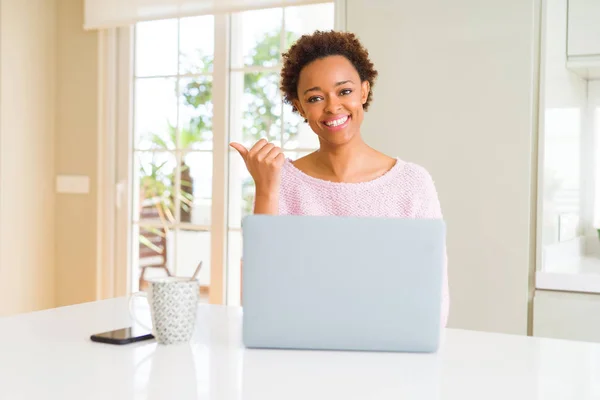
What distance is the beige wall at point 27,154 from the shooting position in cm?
370

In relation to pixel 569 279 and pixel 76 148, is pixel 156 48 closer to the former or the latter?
pixel 76 148

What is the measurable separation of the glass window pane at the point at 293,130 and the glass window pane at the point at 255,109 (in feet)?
0.16

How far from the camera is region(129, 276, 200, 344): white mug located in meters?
1.23

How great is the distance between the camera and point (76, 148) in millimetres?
3953

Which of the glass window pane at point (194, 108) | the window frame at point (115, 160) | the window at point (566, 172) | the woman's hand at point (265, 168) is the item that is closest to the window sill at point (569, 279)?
the window at point (566, 172)

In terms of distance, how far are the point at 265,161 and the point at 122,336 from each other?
0.44m

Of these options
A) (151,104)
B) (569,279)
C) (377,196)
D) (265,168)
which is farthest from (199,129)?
(265,168)

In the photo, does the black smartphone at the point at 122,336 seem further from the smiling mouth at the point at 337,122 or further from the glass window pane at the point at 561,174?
the glass window pane at the point at 561,174

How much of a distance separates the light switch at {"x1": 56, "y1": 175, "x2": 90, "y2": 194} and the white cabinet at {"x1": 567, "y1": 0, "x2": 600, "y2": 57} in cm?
254

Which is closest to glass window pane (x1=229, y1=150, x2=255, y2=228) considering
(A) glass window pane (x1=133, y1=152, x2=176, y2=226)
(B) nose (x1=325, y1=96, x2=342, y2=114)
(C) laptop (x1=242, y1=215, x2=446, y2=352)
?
(A) glass window pane (x1=133, y1=152, x2=176, y2=226)

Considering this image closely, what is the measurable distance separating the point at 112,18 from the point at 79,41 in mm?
316

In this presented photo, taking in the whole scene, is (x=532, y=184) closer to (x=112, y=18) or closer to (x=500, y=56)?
(x=500, y=56)

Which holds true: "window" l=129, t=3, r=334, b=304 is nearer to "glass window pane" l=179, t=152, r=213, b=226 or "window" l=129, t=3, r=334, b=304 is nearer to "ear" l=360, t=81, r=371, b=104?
"glass window pane" l=179, t=152, r=213, b=226

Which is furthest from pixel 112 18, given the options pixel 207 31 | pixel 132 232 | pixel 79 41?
pixel 132 232
